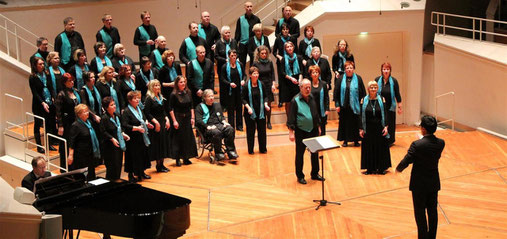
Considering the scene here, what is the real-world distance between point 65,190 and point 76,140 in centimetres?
216

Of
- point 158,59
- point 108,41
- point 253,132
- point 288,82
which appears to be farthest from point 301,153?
point 108,41

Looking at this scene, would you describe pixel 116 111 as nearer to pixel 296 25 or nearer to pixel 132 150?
pixel 132 150

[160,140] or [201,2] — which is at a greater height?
[201,2]

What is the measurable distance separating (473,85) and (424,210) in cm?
574

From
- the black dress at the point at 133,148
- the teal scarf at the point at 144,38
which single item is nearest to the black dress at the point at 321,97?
the black dress at the point at 133,148

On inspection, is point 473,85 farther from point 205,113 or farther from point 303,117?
point 205,113

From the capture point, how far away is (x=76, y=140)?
8633 mm

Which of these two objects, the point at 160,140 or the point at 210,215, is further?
the point at 160,140

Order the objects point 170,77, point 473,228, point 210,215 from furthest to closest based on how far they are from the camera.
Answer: point 170,77 → point 210,215 → point 473,228

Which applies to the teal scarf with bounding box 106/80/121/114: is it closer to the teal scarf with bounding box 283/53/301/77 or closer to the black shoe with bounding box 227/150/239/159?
the black shoe with bounding box 227/150/239/159

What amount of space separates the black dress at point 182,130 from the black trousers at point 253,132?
0.94m

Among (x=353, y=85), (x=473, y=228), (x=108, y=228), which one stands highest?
(x=353, y=85)

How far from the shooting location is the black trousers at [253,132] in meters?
10.6

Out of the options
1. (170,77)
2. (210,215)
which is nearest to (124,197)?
(210,215)
